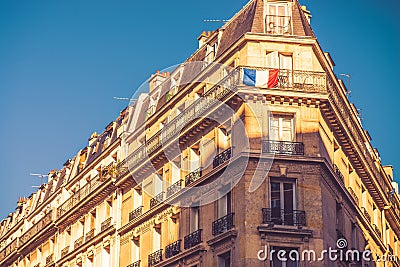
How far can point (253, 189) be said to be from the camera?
3388 centimetres

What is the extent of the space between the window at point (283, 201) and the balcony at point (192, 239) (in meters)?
4.04

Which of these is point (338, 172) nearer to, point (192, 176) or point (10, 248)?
point (192, 176)

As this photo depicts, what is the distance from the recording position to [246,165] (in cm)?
3422

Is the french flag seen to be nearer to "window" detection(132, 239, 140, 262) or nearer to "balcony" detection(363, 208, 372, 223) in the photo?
"balcony" detection(363, 208, 372, 223)

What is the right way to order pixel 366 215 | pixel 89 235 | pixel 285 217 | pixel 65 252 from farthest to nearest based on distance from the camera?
pixel 65 252, pixel 89 235, pixel 366 215, pixel 285 217

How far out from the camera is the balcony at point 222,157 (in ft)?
116

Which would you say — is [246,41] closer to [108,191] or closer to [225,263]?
[225,263]

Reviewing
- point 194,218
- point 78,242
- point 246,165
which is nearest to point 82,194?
point 78,242

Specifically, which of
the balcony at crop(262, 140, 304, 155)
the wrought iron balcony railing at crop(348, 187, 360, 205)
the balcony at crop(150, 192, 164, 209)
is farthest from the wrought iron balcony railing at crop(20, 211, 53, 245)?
the balcony at crop(262, 140, 304, 155)

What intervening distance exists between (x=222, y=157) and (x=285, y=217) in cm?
401

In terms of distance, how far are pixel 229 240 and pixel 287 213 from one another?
2.54 metres

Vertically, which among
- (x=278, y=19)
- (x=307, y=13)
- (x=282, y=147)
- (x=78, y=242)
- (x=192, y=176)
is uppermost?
(x=307, y=13)

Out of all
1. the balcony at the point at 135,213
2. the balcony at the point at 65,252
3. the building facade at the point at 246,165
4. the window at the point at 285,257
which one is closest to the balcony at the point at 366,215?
the building facade at the point at 246,165

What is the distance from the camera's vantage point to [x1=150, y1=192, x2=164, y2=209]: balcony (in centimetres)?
4088
